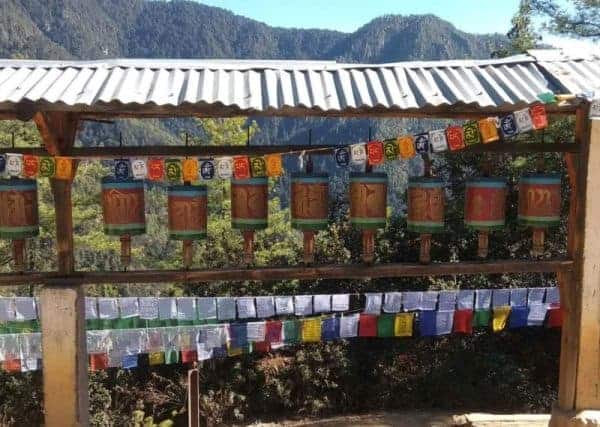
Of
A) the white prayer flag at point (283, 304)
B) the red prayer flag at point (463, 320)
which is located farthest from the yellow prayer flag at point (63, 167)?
the red prayer flag at point (463, 320)

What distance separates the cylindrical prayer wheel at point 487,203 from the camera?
4949 mm

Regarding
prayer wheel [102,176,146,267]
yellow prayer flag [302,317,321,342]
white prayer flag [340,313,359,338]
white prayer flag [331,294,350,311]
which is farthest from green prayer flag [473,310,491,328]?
prayer wheel [102,176,146,267]

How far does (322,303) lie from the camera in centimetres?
975

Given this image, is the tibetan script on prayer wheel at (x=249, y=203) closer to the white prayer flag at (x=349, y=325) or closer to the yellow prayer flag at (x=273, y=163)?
the yellow prayer flag at (x=273, y=163)

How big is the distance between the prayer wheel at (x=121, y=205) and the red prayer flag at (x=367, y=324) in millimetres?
5667

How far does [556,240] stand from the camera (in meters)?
11.6

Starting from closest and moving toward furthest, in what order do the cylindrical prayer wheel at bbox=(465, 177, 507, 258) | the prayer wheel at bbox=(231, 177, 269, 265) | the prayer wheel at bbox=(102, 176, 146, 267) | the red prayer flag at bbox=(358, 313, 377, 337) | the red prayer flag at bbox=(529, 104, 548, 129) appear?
the red prayer flag at bbox=(529, 104, 548, 129)
the prayer wheel at bbox=(102, 176, 146, 267)
the prayer wheel at bbox=(231, 177, 269, 265)
the cylindrical prayer wheel at bbox=(465, 177, 507, 258)
the red prayer flag at bbox=(358, 313, 377, 337)

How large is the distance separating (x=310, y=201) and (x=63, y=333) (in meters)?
2.28

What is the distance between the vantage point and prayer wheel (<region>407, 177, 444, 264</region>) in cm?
491

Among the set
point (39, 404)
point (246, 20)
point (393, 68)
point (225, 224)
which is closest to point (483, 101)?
point (393, 68)

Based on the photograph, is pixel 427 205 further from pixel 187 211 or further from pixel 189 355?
pixel 189 355

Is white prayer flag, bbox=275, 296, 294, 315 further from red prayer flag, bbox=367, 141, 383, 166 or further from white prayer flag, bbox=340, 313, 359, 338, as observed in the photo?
red prayer flag, bbox=367, 141, 383, 166

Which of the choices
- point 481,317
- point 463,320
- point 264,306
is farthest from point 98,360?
point 481,317

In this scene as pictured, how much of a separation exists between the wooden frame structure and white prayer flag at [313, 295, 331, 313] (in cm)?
470
